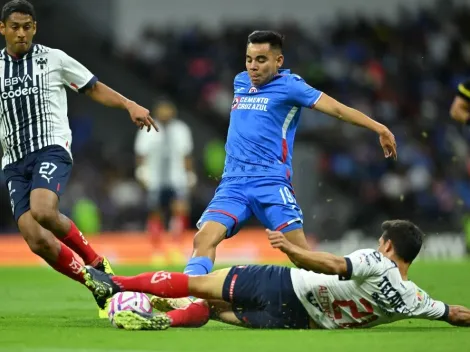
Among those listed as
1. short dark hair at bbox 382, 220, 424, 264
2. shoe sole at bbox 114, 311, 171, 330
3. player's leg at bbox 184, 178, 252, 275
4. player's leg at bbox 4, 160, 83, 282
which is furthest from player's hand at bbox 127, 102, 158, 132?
short dark hair at bbox 382, 220, 424, 264

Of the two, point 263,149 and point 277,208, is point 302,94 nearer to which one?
point 263,149

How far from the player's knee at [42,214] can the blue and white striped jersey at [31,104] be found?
0.58 m

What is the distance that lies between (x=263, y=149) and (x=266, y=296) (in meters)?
1.53

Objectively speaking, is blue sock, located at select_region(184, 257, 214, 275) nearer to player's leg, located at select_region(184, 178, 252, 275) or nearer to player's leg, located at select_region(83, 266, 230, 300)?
player's leg, located at select_region(184, 178, 252, 275)

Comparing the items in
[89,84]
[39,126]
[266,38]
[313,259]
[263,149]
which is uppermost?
[266,38]

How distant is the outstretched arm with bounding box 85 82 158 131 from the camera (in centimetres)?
852

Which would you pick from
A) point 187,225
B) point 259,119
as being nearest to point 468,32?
point 187,225

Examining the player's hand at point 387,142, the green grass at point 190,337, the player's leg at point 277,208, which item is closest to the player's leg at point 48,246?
the green grass at point 190,337

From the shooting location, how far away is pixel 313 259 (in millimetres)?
6980

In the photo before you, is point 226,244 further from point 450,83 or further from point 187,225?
point 450,83

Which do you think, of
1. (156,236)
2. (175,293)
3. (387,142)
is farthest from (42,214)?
(156,236)

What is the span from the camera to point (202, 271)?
792cm

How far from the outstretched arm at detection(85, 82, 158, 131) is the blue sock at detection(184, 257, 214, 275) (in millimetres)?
1174

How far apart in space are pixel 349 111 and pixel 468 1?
19.7m
